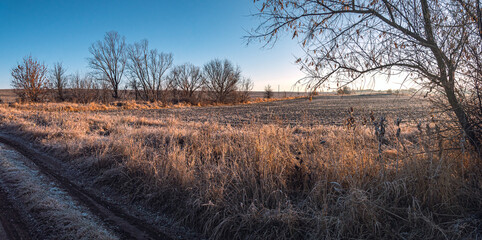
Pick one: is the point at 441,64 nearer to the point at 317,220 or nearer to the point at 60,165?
the point at 317,220

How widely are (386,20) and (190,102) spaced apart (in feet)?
129

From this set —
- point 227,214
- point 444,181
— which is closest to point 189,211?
point 227,214

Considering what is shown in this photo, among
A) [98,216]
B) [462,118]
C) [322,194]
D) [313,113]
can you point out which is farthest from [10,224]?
[313,113]

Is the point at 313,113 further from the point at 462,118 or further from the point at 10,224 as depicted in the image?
the point at 10,224

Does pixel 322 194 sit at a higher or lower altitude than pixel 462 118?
lower

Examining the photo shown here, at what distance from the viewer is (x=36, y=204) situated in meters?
3.47

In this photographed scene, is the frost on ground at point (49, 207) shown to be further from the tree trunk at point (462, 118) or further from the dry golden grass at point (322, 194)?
the tree trunk at point (462, 118)

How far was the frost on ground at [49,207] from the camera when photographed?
2.87m

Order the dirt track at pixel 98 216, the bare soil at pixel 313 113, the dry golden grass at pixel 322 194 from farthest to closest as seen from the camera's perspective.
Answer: the bare soil at pixel 313 113
the dirt track at pixel 98 216
the dry golden grass at pixel 322 194

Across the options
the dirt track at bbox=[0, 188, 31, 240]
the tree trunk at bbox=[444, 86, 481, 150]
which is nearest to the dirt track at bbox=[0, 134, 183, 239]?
the dirt track at bbox=[0, 188, 31, 240]

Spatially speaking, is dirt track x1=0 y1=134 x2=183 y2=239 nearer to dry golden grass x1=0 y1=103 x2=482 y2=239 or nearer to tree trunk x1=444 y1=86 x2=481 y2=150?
dry golden grass x1=0 y1=103 x2=482 y2=239

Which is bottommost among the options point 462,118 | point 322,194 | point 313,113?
point 322,194

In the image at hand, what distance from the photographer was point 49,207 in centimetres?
337

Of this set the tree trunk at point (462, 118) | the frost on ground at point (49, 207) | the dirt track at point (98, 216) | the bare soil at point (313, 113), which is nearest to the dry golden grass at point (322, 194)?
the tree trunk at point (462, 118)
